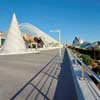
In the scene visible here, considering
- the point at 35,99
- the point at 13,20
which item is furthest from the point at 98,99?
the point at 13,20

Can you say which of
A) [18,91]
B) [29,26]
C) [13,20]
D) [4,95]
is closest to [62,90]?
[18,91]

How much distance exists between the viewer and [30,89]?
18.5 feet

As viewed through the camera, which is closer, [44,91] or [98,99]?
[98,99]

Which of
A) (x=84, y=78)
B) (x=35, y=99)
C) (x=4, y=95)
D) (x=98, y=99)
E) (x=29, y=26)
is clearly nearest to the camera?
(x=98, y=99)

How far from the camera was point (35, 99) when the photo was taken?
181 inches

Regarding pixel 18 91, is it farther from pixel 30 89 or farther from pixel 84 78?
pixel 84 78

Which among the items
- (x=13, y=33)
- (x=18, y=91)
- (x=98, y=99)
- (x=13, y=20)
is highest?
(x=13, y=20)

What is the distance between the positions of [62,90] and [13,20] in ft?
123

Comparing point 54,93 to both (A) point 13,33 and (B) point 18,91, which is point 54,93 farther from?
(A) point 13,33

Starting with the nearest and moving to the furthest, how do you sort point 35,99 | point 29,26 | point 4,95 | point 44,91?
point 35,99 → point 4,95 → point 44,91 → point 29,26

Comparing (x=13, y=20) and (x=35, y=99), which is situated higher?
(x=13, y=20)

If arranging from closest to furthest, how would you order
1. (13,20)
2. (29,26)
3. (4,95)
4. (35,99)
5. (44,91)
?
(35,99), (4,95), (44,91), (13,20), (29,26)

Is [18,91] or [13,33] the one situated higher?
[13,33]

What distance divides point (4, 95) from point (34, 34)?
77.3 metres
